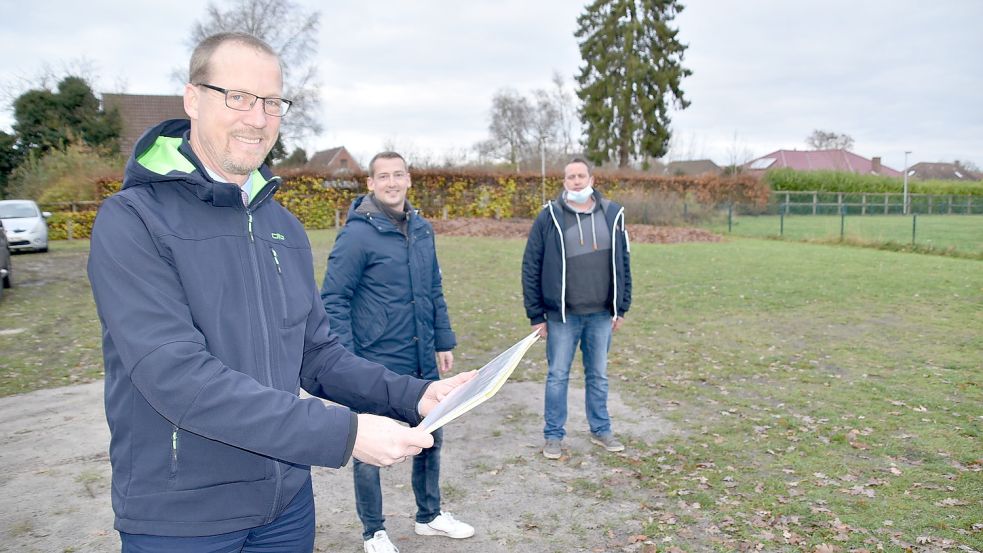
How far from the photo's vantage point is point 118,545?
4.18m

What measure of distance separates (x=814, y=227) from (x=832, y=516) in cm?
2751

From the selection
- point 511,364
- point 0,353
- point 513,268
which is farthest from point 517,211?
point 511,364

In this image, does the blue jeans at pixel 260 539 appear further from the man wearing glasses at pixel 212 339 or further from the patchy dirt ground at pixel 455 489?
the patchy dirt ground at pixel 455 489

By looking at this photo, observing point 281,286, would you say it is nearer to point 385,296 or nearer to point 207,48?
point 207,48

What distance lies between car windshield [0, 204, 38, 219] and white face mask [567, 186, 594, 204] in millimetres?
20142

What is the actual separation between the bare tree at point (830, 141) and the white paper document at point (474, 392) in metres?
84.5

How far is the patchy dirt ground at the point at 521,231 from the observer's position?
2480 cm

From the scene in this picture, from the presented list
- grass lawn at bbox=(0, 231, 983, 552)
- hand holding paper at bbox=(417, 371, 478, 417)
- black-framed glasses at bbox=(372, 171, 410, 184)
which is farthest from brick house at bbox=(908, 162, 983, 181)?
hand holding paper at bbox=(417, 371, 478, 417)

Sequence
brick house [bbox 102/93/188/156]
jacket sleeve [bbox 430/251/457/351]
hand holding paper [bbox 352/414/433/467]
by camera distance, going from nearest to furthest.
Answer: hand holding paper [bbox 352/414/433/467]
jacket sleeve [bbox 430/251/457/351]
brick house [bbox 102/93/188/156]

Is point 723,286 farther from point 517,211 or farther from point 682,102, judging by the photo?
point 682,102

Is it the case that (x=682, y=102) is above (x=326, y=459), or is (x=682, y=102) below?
above

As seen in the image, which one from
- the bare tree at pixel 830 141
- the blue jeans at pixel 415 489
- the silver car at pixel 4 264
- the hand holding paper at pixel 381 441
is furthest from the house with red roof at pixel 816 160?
the hand holding paper at pixel 381 441

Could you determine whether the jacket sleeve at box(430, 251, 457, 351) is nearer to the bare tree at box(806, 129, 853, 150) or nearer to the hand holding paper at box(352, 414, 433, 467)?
the hand holding paper at box(352, 414, 433, 467)

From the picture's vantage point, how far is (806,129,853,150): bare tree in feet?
254
